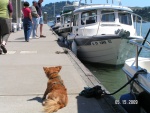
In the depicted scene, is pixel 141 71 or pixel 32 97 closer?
pixel 141 71

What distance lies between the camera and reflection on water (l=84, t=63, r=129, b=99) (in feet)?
36.9

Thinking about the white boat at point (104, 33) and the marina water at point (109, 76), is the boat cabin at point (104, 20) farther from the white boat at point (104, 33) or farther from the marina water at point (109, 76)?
the marina water at point (109, 76)

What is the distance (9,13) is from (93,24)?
15.6ft

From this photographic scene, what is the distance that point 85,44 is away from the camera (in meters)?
15.2

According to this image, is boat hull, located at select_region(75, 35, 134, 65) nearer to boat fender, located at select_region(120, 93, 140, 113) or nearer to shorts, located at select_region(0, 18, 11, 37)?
shorts, located at select_region(0, 18, 11, 37)

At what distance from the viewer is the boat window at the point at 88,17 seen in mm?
15793

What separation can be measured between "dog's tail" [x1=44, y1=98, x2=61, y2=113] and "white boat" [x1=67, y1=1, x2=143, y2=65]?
8.64 meters

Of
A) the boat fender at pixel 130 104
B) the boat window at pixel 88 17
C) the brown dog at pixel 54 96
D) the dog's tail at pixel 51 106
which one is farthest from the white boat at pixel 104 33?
the dog's tail at pixel 51 106

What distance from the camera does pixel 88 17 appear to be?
15.9 meters

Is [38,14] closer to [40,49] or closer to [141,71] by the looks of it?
[40,49]

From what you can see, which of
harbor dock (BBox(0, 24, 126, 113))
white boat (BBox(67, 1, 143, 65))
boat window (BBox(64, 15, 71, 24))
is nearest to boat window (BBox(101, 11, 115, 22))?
white boat (BBox(67, 1, 143, 65))

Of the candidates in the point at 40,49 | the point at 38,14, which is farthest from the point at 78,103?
the point at 38,14

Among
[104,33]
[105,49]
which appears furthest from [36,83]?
[104,33]

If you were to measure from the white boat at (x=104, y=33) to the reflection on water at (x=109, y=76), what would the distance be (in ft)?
0.88
